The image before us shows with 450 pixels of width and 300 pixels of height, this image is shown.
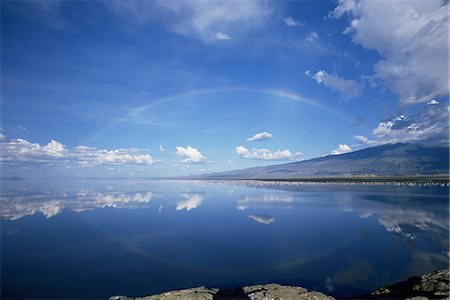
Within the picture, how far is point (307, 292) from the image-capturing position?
1296 cm

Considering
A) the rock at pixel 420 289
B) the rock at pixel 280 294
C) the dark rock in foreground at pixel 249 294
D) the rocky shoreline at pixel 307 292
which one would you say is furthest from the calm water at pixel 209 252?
the rock at pixel 280 294

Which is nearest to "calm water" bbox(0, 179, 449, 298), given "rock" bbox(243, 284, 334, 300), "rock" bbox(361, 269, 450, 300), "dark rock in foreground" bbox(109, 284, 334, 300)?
"rock" bbox(361, 269, 450, 300)

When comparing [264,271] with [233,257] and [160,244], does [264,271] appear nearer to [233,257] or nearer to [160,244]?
[233,257]

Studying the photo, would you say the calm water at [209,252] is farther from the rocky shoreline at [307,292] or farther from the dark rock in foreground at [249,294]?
the dark rock in foreground at [249,294]

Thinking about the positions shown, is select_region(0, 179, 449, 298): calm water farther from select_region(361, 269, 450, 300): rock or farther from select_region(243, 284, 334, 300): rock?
select_region(243, 284, 334, 300): rock

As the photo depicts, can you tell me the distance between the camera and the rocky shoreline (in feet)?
40.4

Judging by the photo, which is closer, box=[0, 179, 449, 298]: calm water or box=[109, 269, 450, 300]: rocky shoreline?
box=[109, 269, 450, 300]: rocky shoreline

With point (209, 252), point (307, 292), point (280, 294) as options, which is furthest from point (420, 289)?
point (209, 252)

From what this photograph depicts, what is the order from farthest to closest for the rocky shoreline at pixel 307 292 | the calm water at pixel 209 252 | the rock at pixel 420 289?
the calm water at pixel 209 252
the rocky shoreline at pixel 307 292
the rock at pixel 420 289

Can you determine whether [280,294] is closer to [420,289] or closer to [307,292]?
[307,292]

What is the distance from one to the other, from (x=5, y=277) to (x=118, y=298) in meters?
8.65

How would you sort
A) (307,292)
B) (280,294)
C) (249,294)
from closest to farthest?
(280,294)
(307,292)
(249,294)

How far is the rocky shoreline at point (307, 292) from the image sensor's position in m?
12.3

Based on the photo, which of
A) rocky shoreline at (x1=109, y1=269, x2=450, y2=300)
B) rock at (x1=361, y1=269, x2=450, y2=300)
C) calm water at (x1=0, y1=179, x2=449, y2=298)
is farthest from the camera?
calm water at (x1=0, y1=179, x2=449, y2=298)
